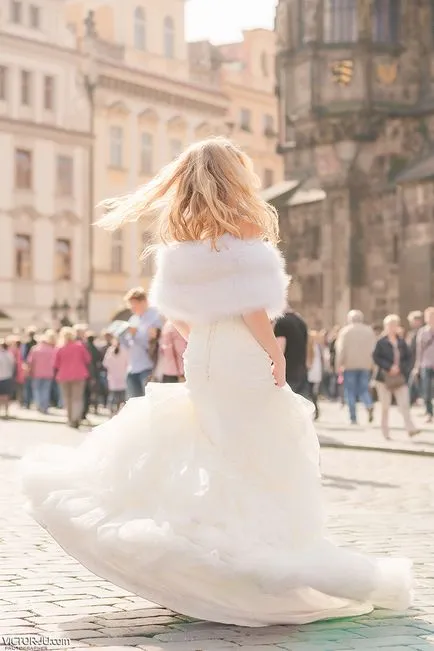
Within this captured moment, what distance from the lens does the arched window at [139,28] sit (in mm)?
61312

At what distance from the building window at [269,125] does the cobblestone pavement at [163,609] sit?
58.0 meters

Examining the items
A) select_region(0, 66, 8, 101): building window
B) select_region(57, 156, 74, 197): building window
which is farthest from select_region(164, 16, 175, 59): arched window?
select_region(0, 66, 8, 101): building window

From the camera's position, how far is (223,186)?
20.0ft

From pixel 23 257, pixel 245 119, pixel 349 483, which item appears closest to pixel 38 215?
pixel 23 257

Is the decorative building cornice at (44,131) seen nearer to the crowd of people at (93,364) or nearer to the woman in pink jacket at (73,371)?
the crowd of people at (93,364)

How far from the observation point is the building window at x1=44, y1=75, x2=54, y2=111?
185 feet

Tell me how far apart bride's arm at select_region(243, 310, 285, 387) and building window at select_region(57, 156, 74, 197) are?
5149 cm

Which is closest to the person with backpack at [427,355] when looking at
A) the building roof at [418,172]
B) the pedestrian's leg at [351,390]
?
the pedestrian's leg at [351,390]

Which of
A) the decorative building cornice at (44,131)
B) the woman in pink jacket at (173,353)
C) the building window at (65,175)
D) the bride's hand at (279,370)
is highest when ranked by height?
the decorative building cornice at (44,131)

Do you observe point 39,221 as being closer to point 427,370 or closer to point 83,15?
point 83,15

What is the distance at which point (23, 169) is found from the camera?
55.7m

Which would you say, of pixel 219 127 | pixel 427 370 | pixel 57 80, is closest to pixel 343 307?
pixel 427 370

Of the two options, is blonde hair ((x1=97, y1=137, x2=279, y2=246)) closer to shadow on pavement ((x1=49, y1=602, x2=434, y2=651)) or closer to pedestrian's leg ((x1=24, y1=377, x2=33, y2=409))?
shadow on pavement ((x1=49, y1=602, x2=434, y2=651))

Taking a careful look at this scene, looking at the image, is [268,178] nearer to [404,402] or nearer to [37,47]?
[37,47]
